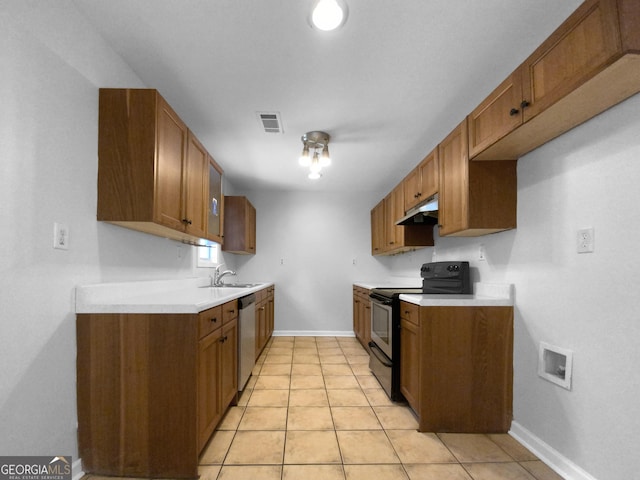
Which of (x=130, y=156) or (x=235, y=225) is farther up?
(x=130, y=156)

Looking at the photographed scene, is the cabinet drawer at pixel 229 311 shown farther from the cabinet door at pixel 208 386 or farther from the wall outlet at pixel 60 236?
the wall outlet at pixel 60 236

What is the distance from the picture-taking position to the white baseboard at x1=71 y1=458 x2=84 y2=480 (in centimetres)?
159

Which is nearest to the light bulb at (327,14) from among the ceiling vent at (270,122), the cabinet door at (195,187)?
the ceiling vent at (270,122)

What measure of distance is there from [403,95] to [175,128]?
160cm

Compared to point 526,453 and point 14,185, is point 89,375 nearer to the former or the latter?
point 14,185

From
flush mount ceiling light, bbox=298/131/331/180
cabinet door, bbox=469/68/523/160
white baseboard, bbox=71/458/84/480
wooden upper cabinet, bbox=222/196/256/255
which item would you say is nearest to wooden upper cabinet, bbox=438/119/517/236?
cabinet door, bbox=469/68/523/160

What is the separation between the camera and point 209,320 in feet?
6.24

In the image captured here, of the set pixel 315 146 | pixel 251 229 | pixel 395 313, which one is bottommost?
pixel 395 313

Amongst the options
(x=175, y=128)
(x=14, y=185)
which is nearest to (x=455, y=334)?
(x=175, y=128)

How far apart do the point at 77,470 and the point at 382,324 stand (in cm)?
231

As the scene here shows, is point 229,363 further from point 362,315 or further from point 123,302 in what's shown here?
point 362,315

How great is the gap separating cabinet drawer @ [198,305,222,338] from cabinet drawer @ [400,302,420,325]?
1.35 meters

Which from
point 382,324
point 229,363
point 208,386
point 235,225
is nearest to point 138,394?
point 208,386

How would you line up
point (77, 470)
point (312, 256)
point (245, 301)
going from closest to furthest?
point (77, 470), point (245, 301), point (312, 256)
